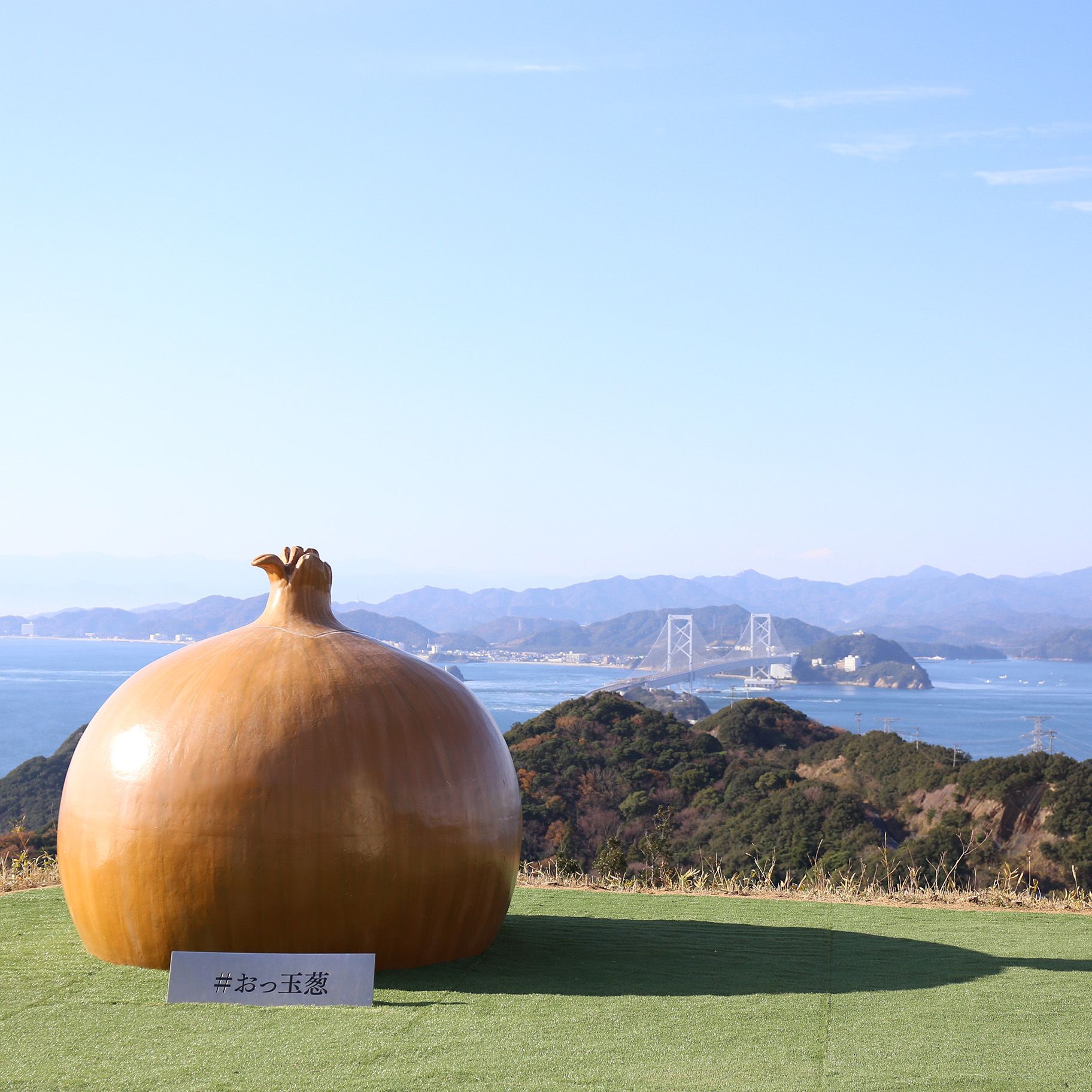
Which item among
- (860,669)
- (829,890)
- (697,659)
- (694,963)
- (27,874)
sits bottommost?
(860,669)

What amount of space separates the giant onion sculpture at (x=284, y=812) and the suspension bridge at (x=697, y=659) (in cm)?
14084

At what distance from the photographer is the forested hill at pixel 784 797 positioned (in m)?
31.7

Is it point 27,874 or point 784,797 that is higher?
point 27,874

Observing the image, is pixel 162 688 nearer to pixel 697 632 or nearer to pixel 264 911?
pixel 264 911

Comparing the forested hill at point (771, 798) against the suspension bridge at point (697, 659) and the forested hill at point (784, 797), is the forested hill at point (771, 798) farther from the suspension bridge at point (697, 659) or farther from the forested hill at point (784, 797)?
the suspension bridge at point (697, 659)

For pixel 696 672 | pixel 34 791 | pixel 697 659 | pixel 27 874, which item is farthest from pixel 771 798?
pixel 697 659

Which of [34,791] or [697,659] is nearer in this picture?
[34,791]

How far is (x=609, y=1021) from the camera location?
834 cm

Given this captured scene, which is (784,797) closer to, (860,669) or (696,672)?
(696,672)

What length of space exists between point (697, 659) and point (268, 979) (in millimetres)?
173779

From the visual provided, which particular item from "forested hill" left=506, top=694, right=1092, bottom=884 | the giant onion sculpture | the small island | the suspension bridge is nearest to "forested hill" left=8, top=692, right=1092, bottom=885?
"forested hill" left=506, top=694, right=1092, bottom=884

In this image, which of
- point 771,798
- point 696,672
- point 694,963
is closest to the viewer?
point 694,963

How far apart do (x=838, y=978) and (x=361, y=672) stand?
182 inches

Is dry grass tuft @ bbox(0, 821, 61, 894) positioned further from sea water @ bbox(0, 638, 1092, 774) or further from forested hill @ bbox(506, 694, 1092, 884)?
sea water @ bbox(0, 638, 1092, 774)
